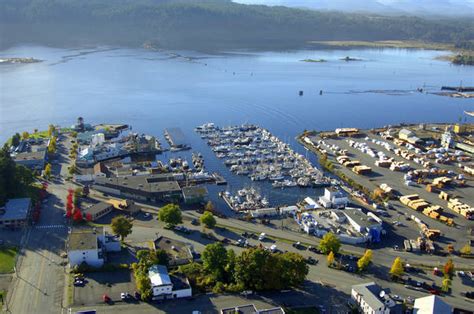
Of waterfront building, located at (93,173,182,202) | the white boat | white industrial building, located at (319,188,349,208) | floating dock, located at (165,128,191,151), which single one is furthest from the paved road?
floating dock, located at (165,128,191,151)

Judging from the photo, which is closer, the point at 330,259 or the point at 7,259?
the point at 7,259

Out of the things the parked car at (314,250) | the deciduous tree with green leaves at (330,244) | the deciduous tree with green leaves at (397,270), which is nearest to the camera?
the deciduous tree with green leaves at (397,270)

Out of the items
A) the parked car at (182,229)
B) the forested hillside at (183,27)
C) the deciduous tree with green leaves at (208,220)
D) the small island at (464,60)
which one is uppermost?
the forested hillside at (183,27)

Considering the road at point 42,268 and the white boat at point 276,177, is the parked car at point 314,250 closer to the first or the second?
the white boat at point 276,177

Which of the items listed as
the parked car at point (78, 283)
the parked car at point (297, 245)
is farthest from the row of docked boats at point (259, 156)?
the parked car at point (78, 283)

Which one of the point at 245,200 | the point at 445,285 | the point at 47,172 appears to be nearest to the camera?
the point at 445,285

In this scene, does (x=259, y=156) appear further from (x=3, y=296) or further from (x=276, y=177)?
(x=3, y=296)

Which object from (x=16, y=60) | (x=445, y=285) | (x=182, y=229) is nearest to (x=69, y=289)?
(x=182, y=229)

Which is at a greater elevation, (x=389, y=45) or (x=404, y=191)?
(x=389, y=45)
